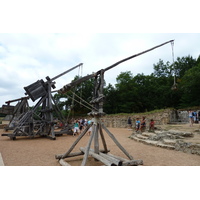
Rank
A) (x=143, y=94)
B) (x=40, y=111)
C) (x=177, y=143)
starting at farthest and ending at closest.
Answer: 1. (x=143, y=94)
2. (x=40, y=111)
3. (x=177, y=143)

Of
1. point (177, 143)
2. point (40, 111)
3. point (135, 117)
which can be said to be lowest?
point (177, 143)

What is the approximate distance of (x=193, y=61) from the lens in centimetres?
4312

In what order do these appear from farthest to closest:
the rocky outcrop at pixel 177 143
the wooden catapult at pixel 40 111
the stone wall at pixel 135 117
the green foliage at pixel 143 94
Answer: the green foliage at pixel 143 94 → the stone wall at pixel 135 117 → the wooden catapult at pixel 40 111 → the rocky outcrop at pixel 177 143

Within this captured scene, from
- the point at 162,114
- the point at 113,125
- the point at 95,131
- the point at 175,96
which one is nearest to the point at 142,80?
the point at 175,96

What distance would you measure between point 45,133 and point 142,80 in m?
30.7

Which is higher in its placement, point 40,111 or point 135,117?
point 40,111

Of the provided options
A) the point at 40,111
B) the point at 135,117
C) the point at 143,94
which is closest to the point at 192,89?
the point at 143,94

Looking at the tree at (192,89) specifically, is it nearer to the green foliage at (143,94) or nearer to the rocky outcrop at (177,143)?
the green foliage at (143,94)

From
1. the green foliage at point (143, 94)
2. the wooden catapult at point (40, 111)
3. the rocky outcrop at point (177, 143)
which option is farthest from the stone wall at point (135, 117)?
the wooden catapult at point (40, 111)

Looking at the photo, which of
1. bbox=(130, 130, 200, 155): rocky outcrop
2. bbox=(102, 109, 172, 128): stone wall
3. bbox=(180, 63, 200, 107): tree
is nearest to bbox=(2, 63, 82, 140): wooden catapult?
bbox=(130, 130, 200, 155): rocky outcrop

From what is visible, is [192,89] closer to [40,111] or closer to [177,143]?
[177,143]

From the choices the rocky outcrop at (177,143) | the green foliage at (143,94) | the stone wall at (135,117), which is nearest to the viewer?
the rocky outcrop at (177,143)

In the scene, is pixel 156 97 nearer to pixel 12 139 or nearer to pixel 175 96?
pixel 175 96

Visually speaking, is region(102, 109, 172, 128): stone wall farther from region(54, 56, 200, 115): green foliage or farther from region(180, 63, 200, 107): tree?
region(180, 63, 200, 107): tree
